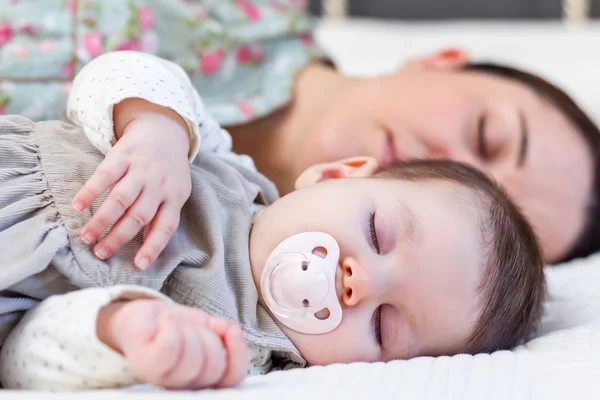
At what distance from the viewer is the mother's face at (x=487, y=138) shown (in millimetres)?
1402

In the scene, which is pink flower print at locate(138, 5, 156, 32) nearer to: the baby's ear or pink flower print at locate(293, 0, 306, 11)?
pink flower print at locate(293, 0, 306, 11)

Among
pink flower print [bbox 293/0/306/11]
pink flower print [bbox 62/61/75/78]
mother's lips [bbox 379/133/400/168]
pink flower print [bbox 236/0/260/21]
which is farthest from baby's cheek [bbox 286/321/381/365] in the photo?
pink flower print [bbox 293/0/306/11]

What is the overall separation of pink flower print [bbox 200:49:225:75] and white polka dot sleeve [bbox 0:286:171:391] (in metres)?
1.02

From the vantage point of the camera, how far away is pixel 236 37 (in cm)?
176

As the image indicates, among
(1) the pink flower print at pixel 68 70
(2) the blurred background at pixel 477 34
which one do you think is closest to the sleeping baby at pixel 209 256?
(1) the pink flower print at pixel 68 70

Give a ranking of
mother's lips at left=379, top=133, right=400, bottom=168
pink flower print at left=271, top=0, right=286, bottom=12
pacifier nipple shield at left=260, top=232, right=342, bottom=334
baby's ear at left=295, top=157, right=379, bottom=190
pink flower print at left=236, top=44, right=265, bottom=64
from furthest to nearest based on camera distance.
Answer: pink flower print at left=271, top=0, right=286, bottom=12 < pink flower print at left=236, top=44, right=265, bottom=64 < mother's lips at left=379, top=133, right=400, bottom=168 < baby's ear at left=295, top=157, right=379, bottom=190 < pacifier nipple shield at left=260, top=232, right=342, bottom=334

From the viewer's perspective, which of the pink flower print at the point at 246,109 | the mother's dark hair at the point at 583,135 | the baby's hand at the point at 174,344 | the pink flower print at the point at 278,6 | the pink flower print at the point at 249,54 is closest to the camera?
the baby's hand at the point at 174,344

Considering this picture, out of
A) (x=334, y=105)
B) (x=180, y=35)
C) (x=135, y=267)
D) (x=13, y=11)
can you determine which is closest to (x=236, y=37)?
(x=180, y=35)

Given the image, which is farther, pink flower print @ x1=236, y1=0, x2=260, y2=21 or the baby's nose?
pink flower print @ x1=236, y1=0, x2=260, y2=21

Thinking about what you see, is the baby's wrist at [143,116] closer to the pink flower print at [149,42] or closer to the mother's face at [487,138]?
the mother's face at [487,138]

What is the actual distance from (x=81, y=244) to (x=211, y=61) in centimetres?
98

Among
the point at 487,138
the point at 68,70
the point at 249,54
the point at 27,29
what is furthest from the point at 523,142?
the point at 27,29

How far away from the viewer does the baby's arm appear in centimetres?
67

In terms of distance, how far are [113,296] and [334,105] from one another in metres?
0.90
